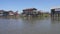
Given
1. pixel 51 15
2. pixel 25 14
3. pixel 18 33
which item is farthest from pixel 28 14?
pixel 18 33

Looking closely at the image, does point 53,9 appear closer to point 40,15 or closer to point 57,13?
point 57,13

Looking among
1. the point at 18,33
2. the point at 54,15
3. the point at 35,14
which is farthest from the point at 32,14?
the point at 18,33

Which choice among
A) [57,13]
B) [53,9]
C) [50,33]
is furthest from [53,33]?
[57,13]

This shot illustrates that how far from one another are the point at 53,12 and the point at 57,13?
625 millimetres

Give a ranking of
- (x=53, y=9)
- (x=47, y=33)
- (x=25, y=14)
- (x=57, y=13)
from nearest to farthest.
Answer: (x=47, y=33) → (x=53, y=9) → (x=57, y=13) → (x=25, y=14)

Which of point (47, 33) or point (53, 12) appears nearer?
point (47, 33)

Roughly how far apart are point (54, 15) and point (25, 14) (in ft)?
12.3

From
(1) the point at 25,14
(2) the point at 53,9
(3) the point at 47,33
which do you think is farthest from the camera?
(1) the point at 25,14

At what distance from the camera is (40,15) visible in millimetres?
18750

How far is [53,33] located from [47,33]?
0.67 ft

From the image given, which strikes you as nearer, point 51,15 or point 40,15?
point 51,15

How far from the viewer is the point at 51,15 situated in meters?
17.2

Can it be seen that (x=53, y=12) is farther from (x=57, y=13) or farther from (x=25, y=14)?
(x=25, y=14)

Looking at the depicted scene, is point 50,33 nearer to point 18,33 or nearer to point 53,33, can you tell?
point 53,33
